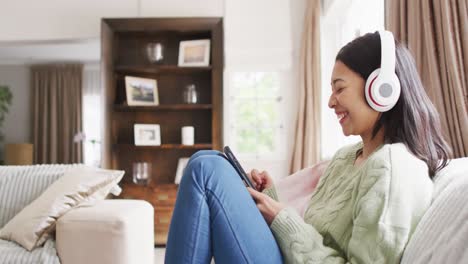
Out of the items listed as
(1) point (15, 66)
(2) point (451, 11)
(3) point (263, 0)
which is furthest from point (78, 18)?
(1) point (15, 66)

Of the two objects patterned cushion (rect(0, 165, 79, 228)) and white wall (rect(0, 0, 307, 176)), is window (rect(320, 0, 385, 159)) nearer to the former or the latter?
white wall (rect(0, 0, 307, 176))

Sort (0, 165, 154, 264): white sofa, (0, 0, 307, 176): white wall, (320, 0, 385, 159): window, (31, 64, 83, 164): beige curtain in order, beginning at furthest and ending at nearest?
(31, 64, 83, 164): beige curtain, (0, 0, 307, 176): white wall, (320, 0, 385, 159): window, (0, 165, 154, 264): white sofa

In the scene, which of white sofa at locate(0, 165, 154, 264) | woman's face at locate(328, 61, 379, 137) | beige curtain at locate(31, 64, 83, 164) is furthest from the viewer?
beige curtain at locate(31, 64, 83, 164)

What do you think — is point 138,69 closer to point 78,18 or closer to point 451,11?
point 78,18

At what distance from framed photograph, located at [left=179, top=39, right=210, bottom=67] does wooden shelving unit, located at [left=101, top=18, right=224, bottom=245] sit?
7cm

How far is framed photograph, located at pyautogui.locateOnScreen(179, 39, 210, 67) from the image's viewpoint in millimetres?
4211

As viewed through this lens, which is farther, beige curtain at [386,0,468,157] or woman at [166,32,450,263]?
beige curtain at [386,0,468,157]

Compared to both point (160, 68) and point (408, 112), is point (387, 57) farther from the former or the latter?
point (160, 68)

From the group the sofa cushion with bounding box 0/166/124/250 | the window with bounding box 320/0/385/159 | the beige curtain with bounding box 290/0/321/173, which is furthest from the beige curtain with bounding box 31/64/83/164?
the sofa cushion with bounding box 0/166/124/250

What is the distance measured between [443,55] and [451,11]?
14 cm

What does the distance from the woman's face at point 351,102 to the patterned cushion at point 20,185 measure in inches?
68.4

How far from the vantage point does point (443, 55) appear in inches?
59.4

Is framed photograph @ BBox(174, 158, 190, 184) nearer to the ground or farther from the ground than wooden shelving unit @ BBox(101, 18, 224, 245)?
nearer to the ground

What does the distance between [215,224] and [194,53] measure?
3.26m
